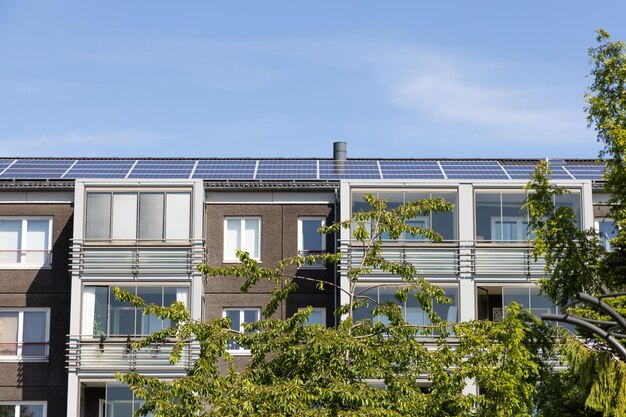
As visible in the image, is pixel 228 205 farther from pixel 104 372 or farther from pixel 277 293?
pixel 277 293

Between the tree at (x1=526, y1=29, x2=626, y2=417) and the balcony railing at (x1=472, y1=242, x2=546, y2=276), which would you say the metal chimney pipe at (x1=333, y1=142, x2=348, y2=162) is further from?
the tree at (x1=526, y1=29, x2=626, y2=417)

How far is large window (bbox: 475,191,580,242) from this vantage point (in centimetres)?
4181

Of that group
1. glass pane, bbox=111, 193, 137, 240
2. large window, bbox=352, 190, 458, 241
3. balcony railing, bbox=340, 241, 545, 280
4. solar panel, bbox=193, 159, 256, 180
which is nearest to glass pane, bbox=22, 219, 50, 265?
glass pane, bbox=111, 193, 137, 240

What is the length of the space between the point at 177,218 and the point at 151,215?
35.0 inches

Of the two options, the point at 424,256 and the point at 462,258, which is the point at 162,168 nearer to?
the point at 424,256

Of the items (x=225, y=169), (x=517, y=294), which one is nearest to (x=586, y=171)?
(x=517, y=294)

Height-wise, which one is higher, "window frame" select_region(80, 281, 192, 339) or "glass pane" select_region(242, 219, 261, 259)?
"glass pane" select_region(242, 219, 261, 259)

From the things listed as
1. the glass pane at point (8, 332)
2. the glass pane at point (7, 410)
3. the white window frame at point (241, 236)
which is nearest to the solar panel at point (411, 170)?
the white window frame at point (241, 236)

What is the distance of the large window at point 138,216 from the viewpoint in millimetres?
41406

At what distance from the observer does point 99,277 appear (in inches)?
1612

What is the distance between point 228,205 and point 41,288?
710 centimetres

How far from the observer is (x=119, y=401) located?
40.7 meters

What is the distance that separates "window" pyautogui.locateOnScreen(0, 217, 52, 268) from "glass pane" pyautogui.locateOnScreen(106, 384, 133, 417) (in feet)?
17.1

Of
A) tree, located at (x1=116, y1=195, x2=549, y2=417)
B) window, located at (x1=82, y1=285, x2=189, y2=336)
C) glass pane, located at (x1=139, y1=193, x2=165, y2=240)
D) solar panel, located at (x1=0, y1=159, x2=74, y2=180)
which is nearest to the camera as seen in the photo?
tree, located at (x1=116, y1=195, x2=549, y2=417)
